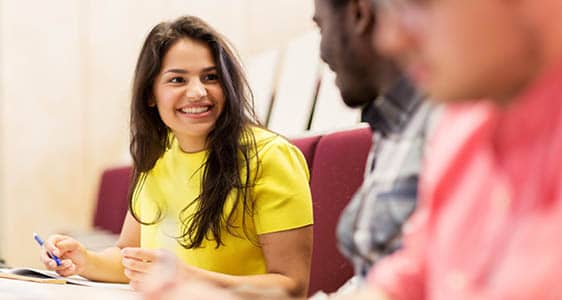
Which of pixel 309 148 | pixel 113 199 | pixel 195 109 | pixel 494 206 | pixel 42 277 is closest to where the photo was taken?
pixel 494 206

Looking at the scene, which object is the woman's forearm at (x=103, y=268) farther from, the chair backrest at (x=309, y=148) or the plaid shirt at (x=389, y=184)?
the plaid shirt at (x=389, y=184)

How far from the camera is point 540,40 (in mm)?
478

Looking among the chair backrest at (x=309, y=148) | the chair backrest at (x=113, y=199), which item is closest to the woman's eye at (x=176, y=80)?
the chair backrest at (x=309, y=148)

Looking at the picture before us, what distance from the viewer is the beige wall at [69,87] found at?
4.72 m

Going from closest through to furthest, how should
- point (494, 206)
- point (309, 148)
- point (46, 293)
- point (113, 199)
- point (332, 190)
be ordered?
point (494, 206) → point (46, 293) → point (332, 190) → point (309, 148) → point (113, 199)

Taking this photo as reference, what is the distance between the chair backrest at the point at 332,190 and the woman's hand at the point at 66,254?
2.39 feet

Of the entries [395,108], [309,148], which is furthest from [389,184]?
[309,148]

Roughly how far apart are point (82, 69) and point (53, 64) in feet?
0.58

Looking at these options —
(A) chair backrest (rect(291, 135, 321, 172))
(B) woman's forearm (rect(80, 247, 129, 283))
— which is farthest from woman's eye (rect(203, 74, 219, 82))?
(A) chair backrest (rect(291, 135, 321, 172))

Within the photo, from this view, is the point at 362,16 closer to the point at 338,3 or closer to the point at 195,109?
the point at 338,3

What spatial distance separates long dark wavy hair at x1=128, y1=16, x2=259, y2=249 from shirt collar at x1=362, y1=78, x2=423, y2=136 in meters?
0.73

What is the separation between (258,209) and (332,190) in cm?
68

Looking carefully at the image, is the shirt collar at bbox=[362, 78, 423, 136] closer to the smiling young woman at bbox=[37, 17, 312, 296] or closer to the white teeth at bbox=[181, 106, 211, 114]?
the smiling young woman at bbox=[37, 17, 312, 296]

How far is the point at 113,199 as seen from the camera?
4.30m
